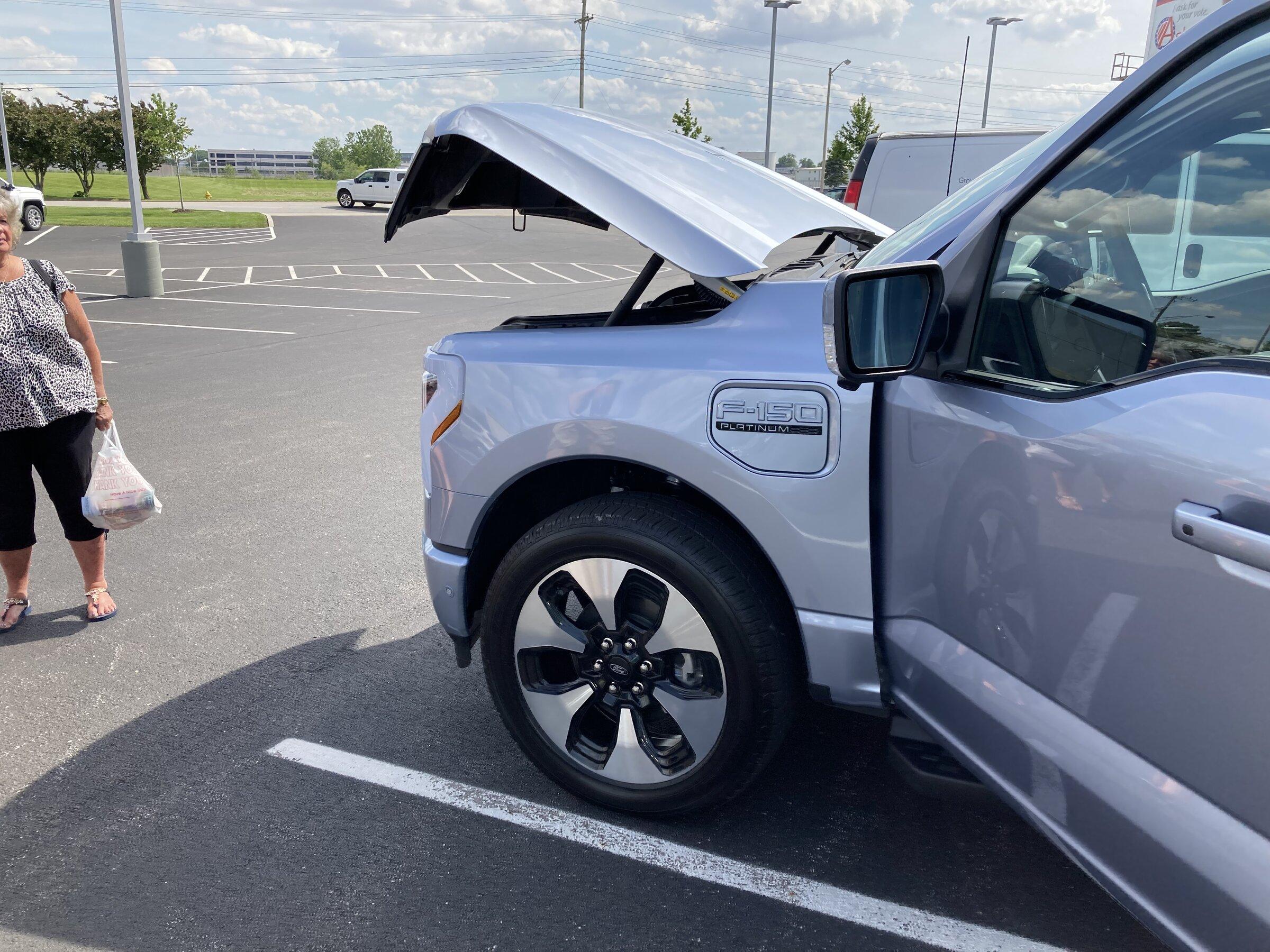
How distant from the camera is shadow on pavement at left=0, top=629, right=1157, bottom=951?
2.29 meters

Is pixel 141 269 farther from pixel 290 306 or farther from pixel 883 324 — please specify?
pixel 883 324

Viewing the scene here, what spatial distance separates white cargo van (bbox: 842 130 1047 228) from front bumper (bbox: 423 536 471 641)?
6.54 m

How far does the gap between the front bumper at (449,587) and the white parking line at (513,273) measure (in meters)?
16.2

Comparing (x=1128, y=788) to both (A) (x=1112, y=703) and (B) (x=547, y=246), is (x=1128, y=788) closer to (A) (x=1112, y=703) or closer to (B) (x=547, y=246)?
(A) (x=1112, y=703)

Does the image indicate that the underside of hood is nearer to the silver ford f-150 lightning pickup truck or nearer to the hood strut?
the silver ford f-150 lightning pickup truck

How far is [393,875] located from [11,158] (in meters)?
59.8

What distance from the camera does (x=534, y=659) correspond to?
2.72m

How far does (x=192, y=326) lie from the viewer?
39.3 ft

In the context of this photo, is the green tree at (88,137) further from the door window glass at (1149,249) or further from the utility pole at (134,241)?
the door window glass at (1149,249)

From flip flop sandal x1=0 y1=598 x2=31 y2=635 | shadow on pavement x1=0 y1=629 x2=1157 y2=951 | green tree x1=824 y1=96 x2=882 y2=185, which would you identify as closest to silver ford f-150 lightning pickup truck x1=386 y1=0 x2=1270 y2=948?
shadow on pavement x1=0 y1=629 x2=1157 y2=951

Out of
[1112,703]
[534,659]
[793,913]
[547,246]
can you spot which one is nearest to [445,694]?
[534,659]

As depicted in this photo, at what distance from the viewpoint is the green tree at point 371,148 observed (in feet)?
408

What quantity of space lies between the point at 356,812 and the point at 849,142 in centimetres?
5325

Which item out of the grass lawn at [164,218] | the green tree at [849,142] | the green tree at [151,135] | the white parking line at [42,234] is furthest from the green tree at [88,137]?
the green tree at [849,142]
